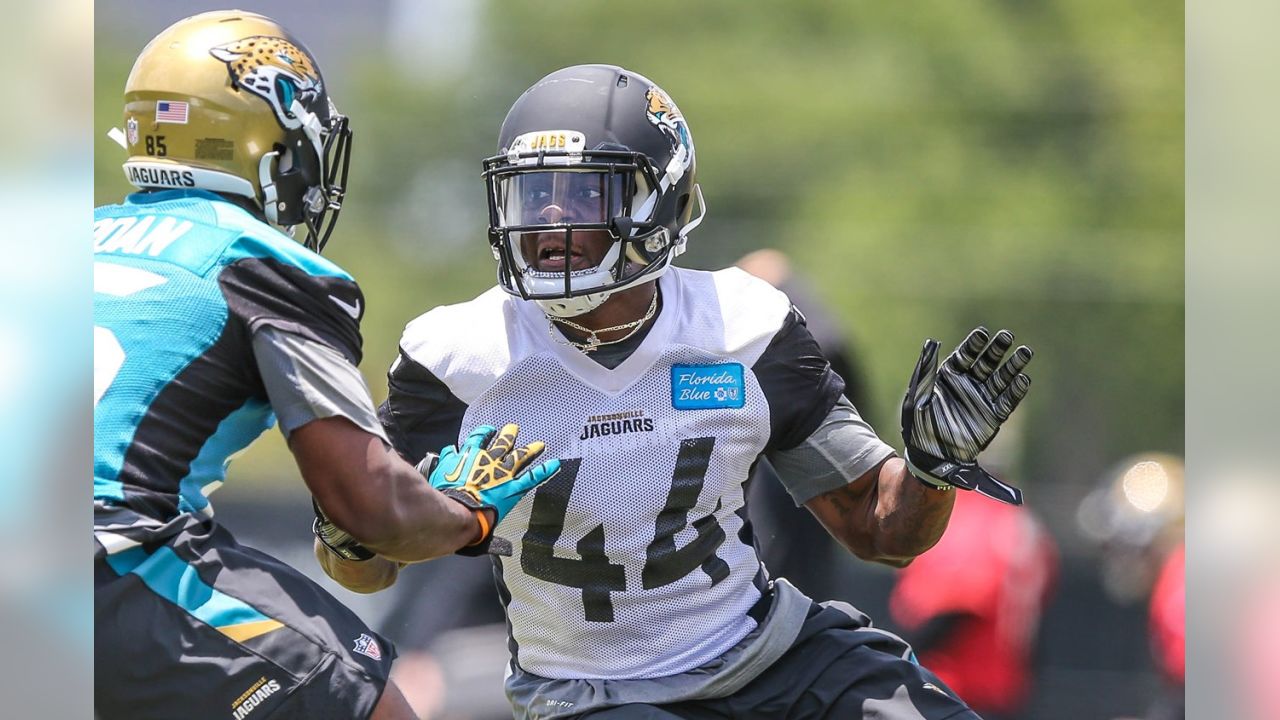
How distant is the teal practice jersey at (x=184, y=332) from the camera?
2377mm

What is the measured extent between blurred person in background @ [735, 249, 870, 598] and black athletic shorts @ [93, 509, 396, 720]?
6.53ft

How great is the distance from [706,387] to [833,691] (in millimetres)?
593

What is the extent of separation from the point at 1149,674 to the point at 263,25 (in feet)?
14.9

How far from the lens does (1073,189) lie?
7180 millimetres

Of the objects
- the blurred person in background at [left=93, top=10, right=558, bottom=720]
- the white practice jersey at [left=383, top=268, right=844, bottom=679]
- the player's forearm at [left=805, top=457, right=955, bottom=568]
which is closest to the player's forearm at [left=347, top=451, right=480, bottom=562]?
the blurred person in background at [left=93, top=10, right=558, bottom=720]

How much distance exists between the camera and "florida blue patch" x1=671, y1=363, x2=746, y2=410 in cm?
274

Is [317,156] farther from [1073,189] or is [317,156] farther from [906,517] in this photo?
[1073,189]

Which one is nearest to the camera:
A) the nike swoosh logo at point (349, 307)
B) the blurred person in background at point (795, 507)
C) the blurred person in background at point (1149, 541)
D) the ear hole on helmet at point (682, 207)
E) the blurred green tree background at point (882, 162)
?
the nike swoosh logo at point (349, 307)

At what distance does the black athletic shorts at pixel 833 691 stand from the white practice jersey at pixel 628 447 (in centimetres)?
9

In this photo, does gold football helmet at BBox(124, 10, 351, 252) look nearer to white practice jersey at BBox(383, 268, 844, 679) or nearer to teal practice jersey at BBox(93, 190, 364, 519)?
teal practice jersey at BBox(93, 190, 364, 519)

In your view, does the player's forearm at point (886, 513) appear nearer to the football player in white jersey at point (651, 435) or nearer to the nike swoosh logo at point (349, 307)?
the football player in white jersey at point (651, 435)

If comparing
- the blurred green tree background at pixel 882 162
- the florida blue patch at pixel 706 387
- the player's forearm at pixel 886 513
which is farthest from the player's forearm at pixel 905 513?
the blurred green tree background at pixel 882 162
